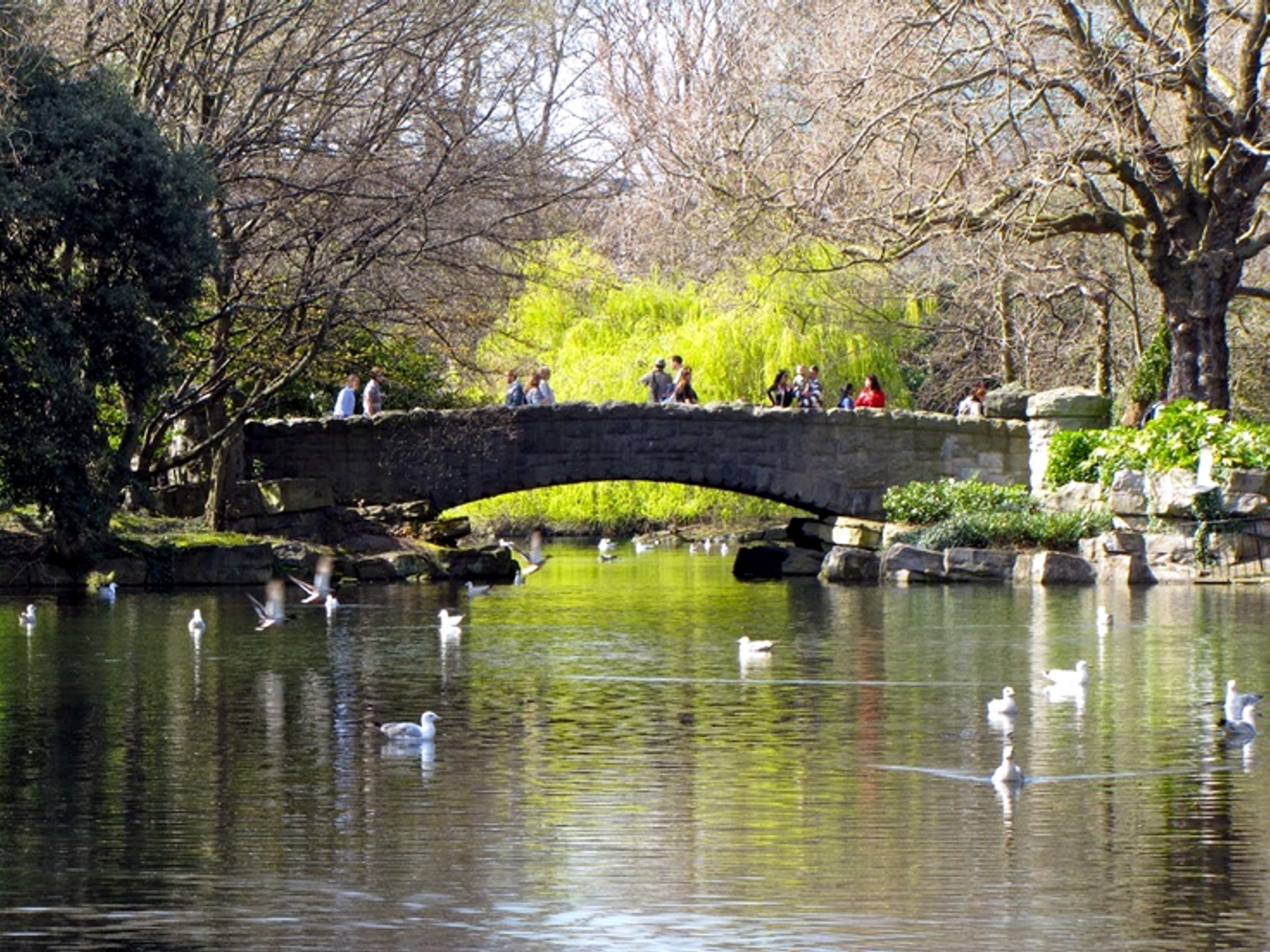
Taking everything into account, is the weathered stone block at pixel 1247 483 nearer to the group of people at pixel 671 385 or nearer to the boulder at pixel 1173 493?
the boulder at pixel 1173 493

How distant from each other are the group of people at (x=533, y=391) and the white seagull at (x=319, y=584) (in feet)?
20.9

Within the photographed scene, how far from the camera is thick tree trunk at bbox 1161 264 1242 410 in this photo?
3309cm

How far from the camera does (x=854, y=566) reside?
34.4 metres

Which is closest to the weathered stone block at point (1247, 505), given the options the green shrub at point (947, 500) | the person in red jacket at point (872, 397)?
the green shrub at point (947, 500)

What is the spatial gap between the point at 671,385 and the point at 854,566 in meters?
6.55

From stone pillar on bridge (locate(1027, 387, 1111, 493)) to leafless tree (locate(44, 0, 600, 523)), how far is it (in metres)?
8.16

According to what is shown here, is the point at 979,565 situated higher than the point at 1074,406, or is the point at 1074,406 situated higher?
the point at 1074,406

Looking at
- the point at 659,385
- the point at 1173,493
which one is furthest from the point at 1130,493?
the point at 659,385

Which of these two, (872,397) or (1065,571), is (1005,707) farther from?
(872,397)

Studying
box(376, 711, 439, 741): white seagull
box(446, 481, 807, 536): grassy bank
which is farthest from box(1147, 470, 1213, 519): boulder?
box(376, 711, 439, 741): white seagull

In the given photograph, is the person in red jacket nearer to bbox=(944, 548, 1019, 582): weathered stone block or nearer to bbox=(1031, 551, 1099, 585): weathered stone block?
bbox=(944, 548, 1019, 582): weathered stone block

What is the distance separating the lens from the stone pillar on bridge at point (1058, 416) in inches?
1382

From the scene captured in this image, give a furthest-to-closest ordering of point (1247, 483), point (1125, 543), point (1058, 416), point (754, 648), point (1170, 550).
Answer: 1. point (1058, 416)
2. point (1125, 543)
3. point (1170, 550)
4. point (1247, 483)
5. point (754, 648)

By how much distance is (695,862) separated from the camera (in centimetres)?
1080
